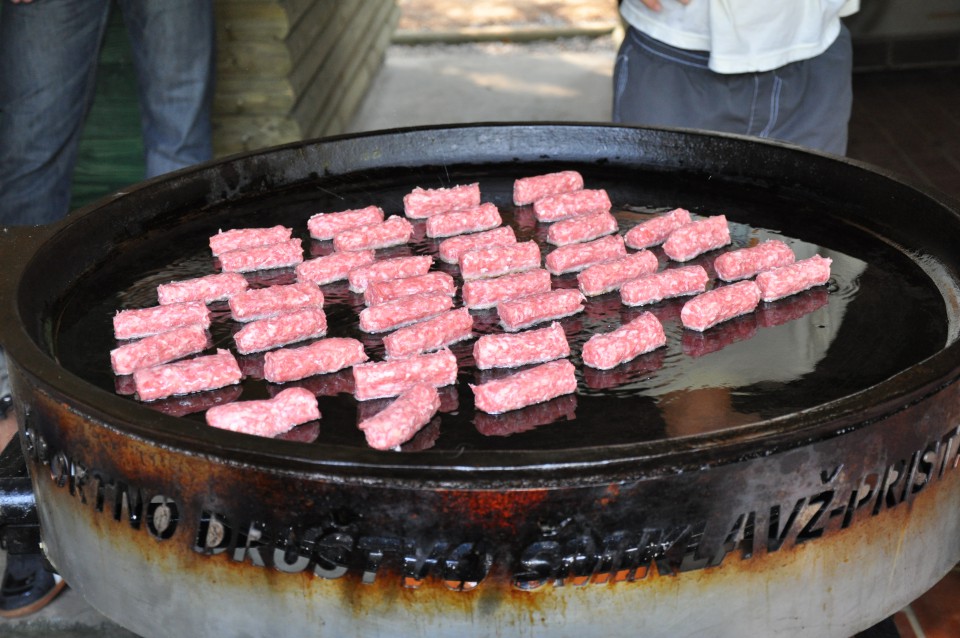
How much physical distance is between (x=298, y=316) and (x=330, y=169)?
3.15ft

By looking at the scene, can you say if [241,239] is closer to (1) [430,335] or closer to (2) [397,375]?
(1) [430,335]

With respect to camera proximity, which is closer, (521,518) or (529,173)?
(521,518)

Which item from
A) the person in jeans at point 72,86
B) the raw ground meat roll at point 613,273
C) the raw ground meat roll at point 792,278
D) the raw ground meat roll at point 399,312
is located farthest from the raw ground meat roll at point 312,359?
the person in jeans at point 72,86

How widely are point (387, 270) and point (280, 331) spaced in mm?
398

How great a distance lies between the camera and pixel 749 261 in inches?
106

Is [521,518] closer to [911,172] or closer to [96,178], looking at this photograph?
[96,178]

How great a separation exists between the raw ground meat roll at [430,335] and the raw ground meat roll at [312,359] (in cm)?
Answer: 8

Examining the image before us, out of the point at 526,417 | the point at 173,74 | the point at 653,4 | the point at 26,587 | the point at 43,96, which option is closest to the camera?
the point at 526,417

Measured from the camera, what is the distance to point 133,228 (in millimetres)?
2867

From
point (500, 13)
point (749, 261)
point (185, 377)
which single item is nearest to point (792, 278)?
point (749, 261)

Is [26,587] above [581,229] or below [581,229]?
below

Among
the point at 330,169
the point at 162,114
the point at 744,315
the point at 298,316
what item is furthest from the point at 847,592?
the point at 162,114

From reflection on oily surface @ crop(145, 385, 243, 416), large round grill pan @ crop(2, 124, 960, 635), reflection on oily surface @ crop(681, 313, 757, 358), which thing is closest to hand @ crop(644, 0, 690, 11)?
large round grill pan @ crop(2, 124, 960, 635)

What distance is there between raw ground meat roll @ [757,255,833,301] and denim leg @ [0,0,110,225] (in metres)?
2.92
